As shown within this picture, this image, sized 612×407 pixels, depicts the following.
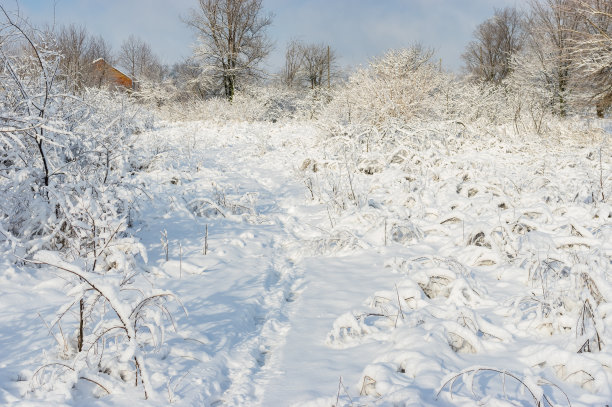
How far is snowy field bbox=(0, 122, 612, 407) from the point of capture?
1.68 m

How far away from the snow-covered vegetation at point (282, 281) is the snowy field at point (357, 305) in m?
0.01

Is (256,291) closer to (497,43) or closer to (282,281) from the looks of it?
(282,281)

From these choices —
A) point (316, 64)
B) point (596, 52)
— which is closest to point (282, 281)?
point (596, 52)

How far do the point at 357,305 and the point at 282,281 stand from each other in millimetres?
853

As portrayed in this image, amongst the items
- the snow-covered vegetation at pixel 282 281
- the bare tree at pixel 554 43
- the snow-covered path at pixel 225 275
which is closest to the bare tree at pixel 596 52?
the bare tree at pixel 554 43

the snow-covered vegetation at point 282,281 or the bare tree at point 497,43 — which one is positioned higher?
the bare tree at point 497,43

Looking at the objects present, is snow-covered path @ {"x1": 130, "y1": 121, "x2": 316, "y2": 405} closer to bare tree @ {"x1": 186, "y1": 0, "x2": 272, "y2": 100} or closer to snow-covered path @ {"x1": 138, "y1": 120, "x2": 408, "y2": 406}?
snow-covered path @ {"x1": 138, "y1": 120, "x2": 408, "y2": 406}

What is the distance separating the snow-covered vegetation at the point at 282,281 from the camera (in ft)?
5.59

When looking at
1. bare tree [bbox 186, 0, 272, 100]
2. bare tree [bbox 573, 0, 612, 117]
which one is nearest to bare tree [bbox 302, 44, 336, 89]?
bare tree [bbox 186, 0, 272, 100]

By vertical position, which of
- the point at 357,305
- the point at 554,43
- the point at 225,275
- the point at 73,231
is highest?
the point at 554,43

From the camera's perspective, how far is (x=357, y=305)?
2689 mm

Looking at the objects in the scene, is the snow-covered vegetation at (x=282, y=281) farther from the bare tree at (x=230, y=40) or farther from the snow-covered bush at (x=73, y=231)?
the bare tree at (x=230, y=40)

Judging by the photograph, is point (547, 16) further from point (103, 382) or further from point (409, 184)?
point (103, 382)

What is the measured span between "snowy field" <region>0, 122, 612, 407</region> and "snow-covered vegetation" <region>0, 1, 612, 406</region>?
15 mm
